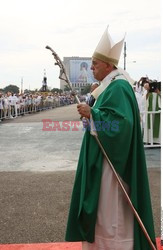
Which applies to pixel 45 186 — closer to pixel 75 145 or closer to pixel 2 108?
pixel 75 145

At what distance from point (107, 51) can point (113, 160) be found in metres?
0.91

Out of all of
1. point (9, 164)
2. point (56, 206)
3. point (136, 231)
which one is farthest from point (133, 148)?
point (9, 164)

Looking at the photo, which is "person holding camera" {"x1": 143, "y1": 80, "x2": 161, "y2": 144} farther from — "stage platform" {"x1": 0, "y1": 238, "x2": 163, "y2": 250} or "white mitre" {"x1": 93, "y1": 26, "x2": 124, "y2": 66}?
"white mitre" {"x1": 93, "y1": 26, "x2": 124, "y2": 66}

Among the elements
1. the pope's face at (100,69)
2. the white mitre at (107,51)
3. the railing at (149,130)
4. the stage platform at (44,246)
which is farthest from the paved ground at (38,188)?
the white mitre at (107,51)

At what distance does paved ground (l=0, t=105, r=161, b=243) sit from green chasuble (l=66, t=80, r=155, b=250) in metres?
1.30

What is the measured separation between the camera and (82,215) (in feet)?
8.68

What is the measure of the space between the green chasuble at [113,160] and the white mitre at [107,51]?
10.1 inches

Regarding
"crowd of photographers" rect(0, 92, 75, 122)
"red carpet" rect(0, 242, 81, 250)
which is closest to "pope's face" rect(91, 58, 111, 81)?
"red carpet" rect(0, 242, 81, 250)

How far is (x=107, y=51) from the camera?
278 centimetres

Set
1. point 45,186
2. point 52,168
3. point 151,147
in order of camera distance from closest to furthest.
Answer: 1. point 45,186
2. point 52,168
3. point 151,147

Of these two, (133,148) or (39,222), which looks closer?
(133,148)

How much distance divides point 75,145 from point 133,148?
7319mm

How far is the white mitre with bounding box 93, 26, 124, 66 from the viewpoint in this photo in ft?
9.08

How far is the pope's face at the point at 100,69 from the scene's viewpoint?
279cm
